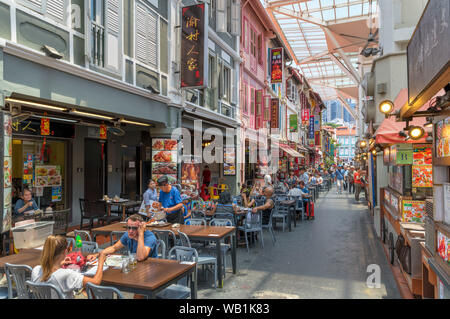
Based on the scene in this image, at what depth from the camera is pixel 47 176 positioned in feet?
36.5

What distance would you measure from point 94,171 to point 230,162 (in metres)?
6.65

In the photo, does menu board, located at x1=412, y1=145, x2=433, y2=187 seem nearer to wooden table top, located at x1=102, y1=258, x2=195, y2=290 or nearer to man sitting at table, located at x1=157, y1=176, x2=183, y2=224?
wooden table top, located at x1=102, y1=258, x2=195, y2=290

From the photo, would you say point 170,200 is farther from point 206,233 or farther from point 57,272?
point 57,272

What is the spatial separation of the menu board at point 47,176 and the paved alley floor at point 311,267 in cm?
683

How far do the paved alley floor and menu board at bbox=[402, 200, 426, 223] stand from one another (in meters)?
1.20

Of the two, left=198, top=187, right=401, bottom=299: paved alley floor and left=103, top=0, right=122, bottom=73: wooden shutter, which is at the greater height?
left=103, top=0, right=122, bottom=73: wooden shutter

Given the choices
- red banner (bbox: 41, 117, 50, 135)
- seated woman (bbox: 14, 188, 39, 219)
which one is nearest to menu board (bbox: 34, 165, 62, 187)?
red banner (bbox: 41, 117, 50, 135)

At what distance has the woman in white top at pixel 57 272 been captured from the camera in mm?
3408

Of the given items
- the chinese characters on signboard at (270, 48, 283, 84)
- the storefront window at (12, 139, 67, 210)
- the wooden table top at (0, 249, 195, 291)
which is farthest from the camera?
the chinese characters on signboard at (270, 48, 283, 84)

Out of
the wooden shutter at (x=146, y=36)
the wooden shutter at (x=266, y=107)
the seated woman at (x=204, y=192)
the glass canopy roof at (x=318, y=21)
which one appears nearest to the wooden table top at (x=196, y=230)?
the wooden shutter at (x=146, y=36)

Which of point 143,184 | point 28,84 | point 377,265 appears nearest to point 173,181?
point 143,184

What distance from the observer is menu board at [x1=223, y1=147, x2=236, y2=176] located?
1666cm

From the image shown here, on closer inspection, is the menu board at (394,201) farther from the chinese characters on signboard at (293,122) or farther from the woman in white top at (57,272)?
the chinese characters on signboard at (293,122)

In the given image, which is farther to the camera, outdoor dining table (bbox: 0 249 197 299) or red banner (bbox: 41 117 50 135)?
red banner (bbox: 41 117 50 135)
